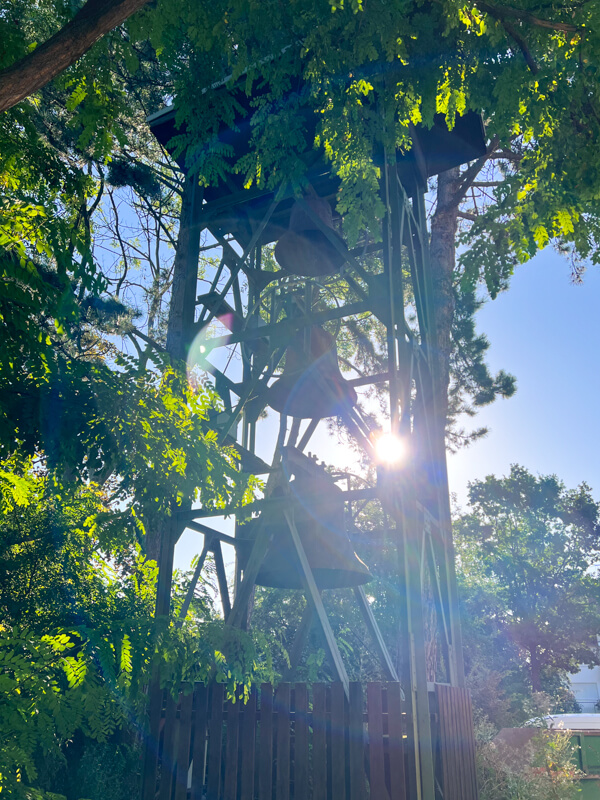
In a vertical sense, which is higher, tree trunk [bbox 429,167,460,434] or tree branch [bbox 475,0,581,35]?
tree trunk [bbox 429,167,460,434]

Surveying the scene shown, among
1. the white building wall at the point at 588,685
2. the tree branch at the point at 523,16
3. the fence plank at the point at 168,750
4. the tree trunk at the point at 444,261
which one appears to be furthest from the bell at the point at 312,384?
the white building wall at the point at 588,685

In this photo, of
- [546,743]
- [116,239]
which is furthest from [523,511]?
[116,239]

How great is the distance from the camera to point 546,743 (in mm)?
11930

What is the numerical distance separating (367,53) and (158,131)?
4.01m

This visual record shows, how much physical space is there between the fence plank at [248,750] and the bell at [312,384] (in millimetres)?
2609

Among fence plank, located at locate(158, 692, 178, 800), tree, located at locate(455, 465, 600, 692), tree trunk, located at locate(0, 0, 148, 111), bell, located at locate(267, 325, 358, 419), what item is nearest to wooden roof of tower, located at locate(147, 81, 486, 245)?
bell, located at locate(267, 325, 358, 419)

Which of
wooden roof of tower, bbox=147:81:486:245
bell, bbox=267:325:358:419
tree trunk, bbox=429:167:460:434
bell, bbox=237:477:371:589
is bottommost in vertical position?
bell, bbox=237:477:371:589

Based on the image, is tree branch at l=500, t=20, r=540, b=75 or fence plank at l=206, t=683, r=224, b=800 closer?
tree branch at l=500, t=20, r=540, b=75

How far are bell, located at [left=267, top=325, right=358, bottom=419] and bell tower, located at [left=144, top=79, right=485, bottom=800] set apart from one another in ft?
0.04

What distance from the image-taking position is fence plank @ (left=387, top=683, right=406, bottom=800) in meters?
4.59

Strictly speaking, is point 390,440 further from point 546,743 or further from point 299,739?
point 546,743

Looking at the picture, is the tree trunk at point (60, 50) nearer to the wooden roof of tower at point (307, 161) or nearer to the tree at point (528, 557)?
the wooden roof of tower at point (307, 161)

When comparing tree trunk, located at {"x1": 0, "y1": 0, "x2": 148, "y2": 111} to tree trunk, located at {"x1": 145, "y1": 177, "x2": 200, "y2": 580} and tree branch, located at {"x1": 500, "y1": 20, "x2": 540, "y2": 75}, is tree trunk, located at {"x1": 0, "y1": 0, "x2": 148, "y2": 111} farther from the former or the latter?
tree trunk, located at {"x1": 145, "y1": 177, "x2": 200, "y2": 580}

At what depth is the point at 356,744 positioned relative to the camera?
4.77m
